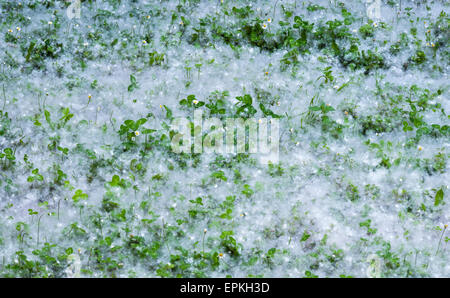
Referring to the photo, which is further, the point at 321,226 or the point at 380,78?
the point at 380,78

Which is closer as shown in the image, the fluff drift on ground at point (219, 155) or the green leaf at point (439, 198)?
the fluff drift on ground at point (219, 155)

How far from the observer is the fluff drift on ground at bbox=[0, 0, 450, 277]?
512 centimetres

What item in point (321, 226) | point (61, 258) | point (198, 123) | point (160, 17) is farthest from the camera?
point (160, 17)

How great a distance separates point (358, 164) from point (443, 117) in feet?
4.10

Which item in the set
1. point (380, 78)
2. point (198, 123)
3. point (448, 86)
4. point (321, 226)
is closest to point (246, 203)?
point (321, 226)

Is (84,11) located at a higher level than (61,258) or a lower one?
higher

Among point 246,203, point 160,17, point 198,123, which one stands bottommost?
point 246,203

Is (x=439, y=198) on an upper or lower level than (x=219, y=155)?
lower

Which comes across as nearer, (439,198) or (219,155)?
(439,198)

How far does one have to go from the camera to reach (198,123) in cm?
615

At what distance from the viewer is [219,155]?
585 centimetres

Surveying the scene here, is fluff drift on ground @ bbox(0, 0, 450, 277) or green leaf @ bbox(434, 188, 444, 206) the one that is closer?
fluff drift on ground @ bbox(0, 0, 450, 277)

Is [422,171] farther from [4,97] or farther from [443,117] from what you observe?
[4,97]

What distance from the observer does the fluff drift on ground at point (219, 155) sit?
16.8 ft
